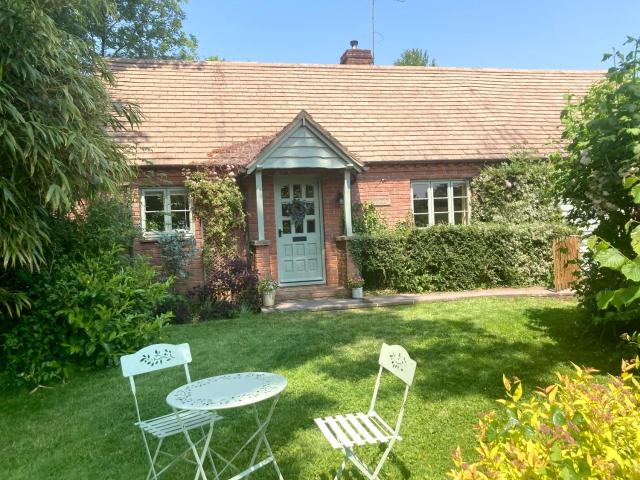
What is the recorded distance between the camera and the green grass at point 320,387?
12.7 feet

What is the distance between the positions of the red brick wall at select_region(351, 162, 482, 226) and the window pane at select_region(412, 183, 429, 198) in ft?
0.76

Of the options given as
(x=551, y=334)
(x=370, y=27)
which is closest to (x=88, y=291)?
(x=551, y=334)

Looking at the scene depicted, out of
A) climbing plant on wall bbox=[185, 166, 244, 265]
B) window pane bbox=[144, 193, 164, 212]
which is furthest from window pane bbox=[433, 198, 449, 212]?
window pane bbox=[144, 193, 164, 212]

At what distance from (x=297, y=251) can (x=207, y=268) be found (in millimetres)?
2251

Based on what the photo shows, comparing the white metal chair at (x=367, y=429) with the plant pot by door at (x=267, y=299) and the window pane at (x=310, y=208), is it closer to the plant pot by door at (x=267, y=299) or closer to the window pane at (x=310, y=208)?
the plant pot by door at (x=267, y=299)

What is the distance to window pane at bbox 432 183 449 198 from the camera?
1280 centimetres

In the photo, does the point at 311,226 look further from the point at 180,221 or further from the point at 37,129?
the point at 37,129

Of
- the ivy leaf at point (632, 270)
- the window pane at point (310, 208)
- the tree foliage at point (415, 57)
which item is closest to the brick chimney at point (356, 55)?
the window pane at point (310, 208)

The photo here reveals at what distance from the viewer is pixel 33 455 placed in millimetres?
4113

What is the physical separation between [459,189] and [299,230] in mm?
4732

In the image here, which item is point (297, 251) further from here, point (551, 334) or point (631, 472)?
point (631, 472)

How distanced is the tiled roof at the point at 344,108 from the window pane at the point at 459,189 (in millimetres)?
777

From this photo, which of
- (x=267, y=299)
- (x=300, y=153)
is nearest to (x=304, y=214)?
(x=300, y=153)

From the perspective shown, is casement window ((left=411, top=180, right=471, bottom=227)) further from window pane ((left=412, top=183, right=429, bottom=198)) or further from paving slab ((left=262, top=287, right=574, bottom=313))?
paving slab ((left=262, top=287, right=574, bottom=313))
